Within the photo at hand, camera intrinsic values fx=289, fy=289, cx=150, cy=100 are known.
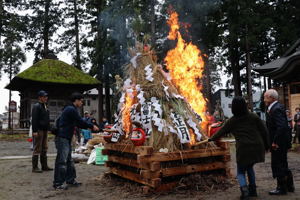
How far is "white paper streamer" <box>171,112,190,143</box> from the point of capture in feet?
17.0

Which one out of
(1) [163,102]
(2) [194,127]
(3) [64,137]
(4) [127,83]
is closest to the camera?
(2) [194,127]

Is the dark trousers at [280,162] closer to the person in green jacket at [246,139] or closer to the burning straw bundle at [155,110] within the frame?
the person in green jacket at [246,139]

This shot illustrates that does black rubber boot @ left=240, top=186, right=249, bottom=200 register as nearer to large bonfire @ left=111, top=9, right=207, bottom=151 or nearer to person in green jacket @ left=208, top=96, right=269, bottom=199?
person in green jacket @ left=208, top=96, right=269, bottom=199

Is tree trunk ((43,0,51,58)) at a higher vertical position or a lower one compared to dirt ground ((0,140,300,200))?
higher

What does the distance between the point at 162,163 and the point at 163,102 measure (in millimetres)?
1285

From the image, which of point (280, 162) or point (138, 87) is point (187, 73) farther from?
point (280, 162)

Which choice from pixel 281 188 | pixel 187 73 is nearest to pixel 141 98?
pixel 187 73

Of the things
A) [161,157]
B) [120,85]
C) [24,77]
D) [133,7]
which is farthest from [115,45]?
[161,157]

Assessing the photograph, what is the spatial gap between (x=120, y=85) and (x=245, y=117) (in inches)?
116

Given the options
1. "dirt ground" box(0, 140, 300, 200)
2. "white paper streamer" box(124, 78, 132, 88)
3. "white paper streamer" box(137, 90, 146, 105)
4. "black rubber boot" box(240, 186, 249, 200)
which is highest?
"white paper streamer" box(124, 78, 132, 88)

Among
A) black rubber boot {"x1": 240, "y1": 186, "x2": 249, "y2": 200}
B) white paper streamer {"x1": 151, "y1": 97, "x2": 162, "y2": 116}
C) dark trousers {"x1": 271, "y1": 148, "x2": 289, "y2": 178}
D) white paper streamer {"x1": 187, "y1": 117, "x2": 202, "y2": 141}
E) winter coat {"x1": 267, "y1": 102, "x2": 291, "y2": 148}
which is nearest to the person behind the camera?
black rubber boot {"x1": 240, "y1": 186, "x2": 249, "y2": 200}

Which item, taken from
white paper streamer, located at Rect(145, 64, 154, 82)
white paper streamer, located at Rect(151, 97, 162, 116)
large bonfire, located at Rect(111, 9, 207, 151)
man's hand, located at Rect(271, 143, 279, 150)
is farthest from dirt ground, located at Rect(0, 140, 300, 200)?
white paper streamer, located at Rect(145, 64, 154, 82)

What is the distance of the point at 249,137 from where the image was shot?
14.9ft

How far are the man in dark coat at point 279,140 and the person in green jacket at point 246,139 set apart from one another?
0.61 feet
